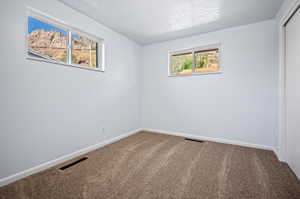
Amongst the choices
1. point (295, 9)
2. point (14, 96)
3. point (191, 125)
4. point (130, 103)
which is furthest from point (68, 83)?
point (295, 9)

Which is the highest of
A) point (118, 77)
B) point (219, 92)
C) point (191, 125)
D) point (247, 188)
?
point (118, 77)

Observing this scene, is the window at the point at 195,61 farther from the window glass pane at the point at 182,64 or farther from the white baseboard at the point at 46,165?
the white baseboard at the point at 46,165

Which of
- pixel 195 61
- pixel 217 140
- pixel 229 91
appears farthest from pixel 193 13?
pixel 217 140

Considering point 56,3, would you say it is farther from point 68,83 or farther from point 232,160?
point 232,160

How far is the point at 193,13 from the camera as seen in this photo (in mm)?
2402

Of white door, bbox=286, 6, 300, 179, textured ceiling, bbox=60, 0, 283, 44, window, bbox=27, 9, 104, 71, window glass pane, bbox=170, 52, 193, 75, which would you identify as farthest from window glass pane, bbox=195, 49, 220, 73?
window, bbox=27, 9, 104, 71

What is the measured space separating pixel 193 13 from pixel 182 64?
1.34 m

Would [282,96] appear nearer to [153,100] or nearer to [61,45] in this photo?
[153,100]

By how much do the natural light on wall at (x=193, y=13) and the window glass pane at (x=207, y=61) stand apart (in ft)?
2.48

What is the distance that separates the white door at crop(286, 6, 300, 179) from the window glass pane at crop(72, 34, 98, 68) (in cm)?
327

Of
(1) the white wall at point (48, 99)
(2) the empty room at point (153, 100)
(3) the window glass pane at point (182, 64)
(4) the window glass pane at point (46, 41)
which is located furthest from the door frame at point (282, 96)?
(4) the window glass pane at point (46, 41)

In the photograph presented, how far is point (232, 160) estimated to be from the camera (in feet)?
7.20

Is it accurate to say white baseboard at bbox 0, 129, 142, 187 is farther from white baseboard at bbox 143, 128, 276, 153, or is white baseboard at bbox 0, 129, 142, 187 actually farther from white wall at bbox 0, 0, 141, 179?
white baseboard at bbox 143, 128, 276, 153

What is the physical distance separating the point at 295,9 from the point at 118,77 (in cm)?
312
